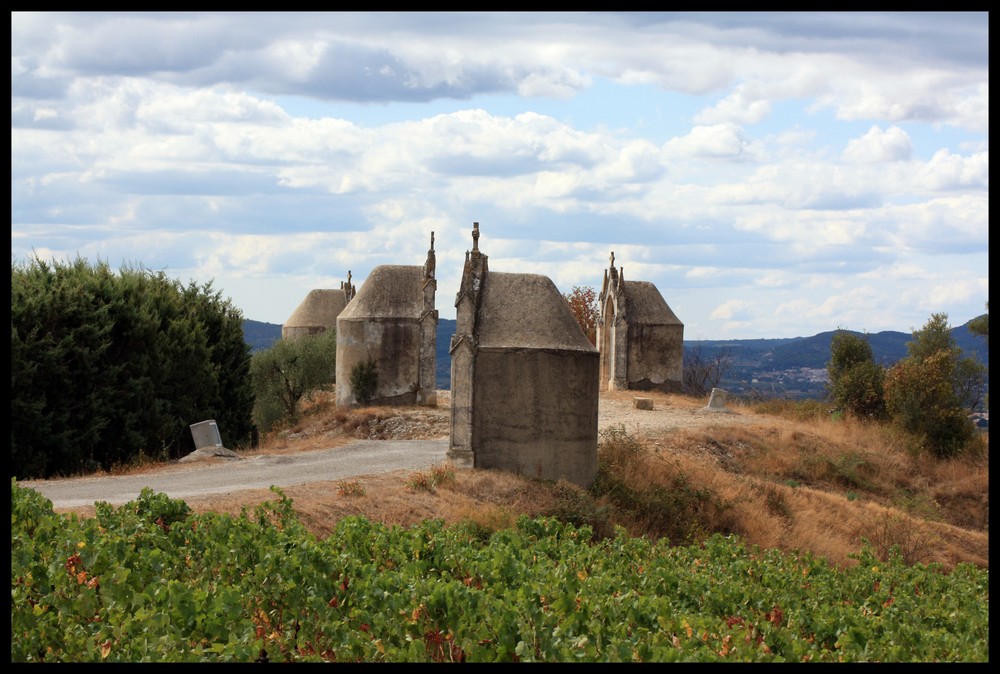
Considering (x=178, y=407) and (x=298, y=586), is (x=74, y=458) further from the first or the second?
(x=298, y=586)

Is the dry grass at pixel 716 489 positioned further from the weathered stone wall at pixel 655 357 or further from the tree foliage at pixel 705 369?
the tree foliage at pixel 705 369

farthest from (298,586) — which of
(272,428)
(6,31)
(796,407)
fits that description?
(796,407)

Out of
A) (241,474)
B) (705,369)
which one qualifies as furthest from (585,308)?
(241,474)

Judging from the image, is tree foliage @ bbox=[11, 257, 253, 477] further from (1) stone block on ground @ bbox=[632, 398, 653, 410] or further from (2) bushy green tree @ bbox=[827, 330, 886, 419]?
(2) bushy green tree @ bbox=[827, 330, 886, 419]

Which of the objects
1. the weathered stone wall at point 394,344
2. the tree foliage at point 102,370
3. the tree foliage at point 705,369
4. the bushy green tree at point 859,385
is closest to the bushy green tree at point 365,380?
the weathered stone wall at point 394,344

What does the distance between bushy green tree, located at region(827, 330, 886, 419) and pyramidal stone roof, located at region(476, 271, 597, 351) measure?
857 inches

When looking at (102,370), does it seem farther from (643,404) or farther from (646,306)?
(646,306)

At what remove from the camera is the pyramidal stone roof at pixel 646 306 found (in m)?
43.6

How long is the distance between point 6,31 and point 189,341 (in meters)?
21.6

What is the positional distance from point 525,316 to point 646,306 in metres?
24.2

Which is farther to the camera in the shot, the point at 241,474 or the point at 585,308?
the point at 585,308

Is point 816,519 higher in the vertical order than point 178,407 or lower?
lower

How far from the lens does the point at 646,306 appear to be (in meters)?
44.1

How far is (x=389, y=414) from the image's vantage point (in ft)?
105
